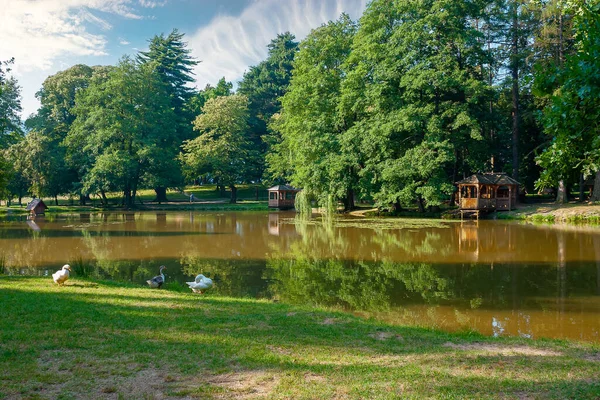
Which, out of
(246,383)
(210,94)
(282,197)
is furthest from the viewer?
(210,94)

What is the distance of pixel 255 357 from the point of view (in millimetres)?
5066

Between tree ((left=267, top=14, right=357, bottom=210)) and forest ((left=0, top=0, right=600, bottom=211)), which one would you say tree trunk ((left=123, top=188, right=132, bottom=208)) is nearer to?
forest ((left=0, top=0, right=600, bottom=211))

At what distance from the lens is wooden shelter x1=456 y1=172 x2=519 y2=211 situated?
3089cm

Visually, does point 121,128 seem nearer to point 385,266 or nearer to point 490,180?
point 490,180

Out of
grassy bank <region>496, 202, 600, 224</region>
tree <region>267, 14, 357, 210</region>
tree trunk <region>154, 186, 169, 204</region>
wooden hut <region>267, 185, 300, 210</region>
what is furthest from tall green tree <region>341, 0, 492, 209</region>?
tree trunk <region>154, 186, 169, 204</region>

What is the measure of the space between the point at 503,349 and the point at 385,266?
7735 millimetres

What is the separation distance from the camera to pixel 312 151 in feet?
118

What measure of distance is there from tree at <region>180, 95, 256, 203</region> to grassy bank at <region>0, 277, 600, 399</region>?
40.8 metres

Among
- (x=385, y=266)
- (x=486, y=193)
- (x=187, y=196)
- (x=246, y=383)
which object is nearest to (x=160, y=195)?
(x=187, y=196)

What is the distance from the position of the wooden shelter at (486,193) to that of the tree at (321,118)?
7902mm

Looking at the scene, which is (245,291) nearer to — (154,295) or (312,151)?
(154,295)

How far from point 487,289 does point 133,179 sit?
40.7 meters

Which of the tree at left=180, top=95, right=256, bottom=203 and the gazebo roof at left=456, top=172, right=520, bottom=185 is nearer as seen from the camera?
the gazebo roof at left=456, top=172, right=520, bottom=185

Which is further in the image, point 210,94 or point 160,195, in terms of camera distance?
point 210,94
